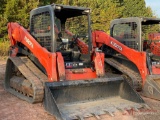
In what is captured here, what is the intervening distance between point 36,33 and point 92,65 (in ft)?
5.44

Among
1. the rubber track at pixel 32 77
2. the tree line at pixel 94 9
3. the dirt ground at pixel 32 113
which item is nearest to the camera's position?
the dirt ground at pixel 32 113

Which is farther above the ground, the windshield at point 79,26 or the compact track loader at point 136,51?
the windshield at point 79,26

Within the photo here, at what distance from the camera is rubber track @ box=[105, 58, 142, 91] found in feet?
23.5

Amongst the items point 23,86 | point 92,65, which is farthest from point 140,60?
point 23,86

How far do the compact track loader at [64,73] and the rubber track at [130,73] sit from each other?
1045 millimetres

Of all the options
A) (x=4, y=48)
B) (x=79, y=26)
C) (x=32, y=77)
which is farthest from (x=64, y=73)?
(x=4, y=48)

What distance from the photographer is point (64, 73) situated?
19.0 feet

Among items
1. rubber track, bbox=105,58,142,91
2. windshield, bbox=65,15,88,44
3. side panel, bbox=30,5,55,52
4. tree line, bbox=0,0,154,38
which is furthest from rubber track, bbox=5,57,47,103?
tree line, bbox=0,0,154,38

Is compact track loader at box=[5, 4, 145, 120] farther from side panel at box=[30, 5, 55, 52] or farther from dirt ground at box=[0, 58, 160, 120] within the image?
dirt ground at box=[0, 58, 160, 120]

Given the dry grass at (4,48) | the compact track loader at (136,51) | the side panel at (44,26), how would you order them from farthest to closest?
1. the dry grass at (4,48)
2. the compact track loader at (136,51)
3. the side panel at (44,26)

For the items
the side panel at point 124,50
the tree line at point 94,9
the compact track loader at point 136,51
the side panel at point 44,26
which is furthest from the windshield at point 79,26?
the tree line at point 94,9

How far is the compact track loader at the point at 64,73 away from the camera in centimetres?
536

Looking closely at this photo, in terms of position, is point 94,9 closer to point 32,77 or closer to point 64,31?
point 64,31

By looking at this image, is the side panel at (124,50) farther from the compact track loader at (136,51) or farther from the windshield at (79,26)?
the windshield at (79,26)
